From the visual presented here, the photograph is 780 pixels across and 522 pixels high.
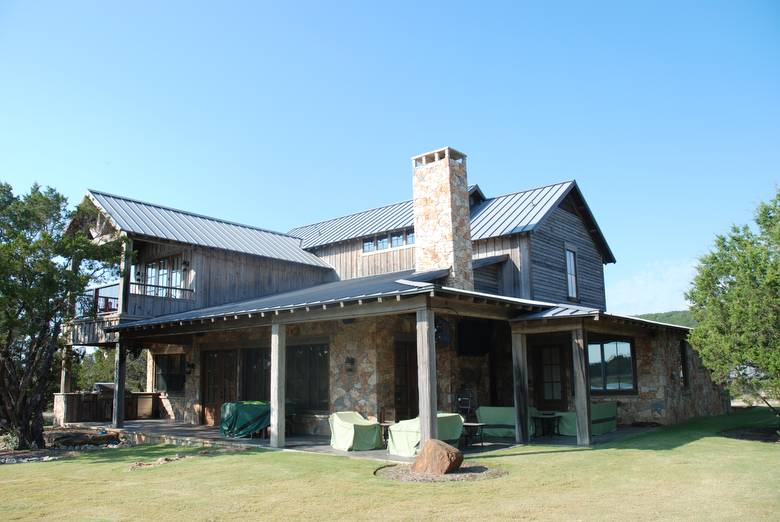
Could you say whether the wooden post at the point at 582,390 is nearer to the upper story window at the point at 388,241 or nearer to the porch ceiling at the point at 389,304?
the porch ceiling at the point at 389,304

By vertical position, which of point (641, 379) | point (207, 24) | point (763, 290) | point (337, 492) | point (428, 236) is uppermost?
point (207, 24)

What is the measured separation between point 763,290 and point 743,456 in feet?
10.3

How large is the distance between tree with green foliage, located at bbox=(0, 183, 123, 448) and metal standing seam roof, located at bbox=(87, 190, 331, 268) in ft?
8.31

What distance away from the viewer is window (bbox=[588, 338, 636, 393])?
15617mm

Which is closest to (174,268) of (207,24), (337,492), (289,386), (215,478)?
(289,386)

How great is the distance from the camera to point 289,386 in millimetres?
14586

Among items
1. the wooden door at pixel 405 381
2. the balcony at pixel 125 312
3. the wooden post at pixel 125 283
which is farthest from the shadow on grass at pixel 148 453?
the wooden post at pixel 125 283

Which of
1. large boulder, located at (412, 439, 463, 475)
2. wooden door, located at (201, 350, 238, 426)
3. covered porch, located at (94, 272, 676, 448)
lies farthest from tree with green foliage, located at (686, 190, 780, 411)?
wooden door, located at (201, 350, 238, 426)

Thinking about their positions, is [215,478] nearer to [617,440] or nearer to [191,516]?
[191,516]

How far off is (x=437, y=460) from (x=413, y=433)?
1727 millimetres

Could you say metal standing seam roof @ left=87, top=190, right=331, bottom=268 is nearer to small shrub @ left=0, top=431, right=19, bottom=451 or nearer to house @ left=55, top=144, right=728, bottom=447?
house @ left=55, top=144, right=728, bottom=447

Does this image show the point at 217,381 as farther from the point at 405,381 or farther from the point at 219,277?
the point at 405,381

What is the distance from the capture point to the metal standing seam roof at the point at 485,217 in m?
17.6

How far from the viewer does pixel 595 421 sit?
42.8 ft
